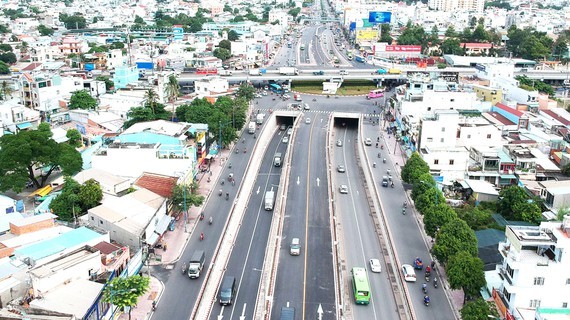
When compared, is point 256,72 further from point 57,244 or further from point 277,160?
point 57,244

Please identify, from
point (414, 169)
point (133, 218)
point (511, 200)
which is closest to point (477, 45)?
point (414, 169)

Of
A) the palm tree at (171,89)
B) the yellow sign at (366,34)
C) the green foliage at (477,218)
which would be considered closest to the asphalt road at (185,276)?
the green foliage at (477,218)

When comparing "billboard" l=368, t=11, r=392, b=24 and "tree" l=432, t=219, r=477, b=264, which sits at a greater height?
"billboard" l=368, t=11, r=392, b=24

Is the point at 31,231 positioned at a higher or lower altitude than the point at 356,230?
higher

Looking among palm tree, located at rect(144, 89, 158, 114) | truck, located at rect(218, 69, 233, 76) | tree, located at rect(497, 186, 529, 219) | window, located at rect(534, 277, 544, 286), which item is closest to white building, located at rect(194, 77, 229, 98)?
palm tree, located at rect(144, 89, 158, 114)

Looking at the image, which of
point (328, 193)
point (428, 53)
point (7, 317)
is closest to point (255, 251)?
point (328, 193)

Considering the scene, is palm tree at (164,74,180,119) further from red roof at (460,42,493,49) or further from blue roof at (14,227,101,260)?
red roof at (460,42,493,49)

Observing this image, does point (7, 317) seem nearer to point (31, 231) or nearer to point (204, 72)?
point (31, 231)
